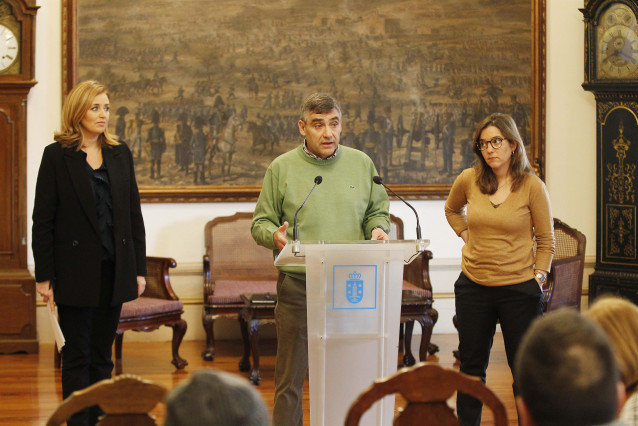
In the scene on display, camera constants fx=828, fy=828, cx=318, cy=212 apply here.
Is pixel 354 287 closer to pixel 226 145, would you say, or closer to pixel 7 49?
pixel 226 145

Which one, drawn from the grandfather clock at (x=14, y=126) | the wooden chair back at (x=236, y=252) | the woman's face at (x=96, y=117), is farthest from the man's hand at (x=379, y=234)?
the grandfather clock at (x=14, y=126)

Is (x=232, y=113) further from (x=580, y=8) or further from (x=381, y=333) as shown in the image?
(x=381, y=333)

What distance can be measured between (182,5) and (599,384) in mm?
6370

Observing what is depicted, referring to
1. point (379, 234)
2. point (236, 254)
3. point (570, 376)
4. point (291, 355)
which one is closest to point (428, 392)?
point (570, 376)

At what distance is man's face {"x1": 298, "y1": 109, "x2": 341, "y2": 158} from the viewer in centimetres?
360

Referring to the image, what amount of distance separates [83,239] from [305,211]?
39.6 inches

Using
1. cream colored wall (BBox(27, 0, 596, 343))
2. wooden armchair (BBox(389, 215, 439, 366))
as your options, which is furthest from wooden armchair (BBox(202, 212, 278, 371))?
wooden armchair (BBox(389, 215, 439, 366))

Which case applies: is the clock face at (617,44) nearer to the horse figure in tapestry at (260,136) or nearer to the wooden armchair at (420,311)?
the wooden armchair at (420,311)

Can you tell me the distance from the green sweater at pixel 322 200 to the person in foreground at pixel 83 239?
0.67 metres

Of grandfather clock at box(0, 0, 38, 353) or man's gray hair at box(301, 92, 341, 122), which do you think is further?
grandfather clock at box(0, 0, 38, 353)

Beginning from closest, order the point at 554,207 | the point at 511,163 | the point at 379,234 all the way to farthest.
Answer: the point at 379,234
the point at 511,163
the point at 554,207

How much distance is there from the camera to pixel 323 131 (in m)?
3.61

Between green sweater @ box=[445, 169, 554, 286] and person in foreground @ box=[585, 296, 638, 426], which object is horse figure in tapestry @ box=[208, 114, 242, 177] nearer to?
green sweater @ box=[445, 169, 554, 286]

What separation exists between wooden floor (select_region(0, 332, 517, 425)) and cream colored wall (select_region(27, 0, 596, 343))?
1.30 ft
